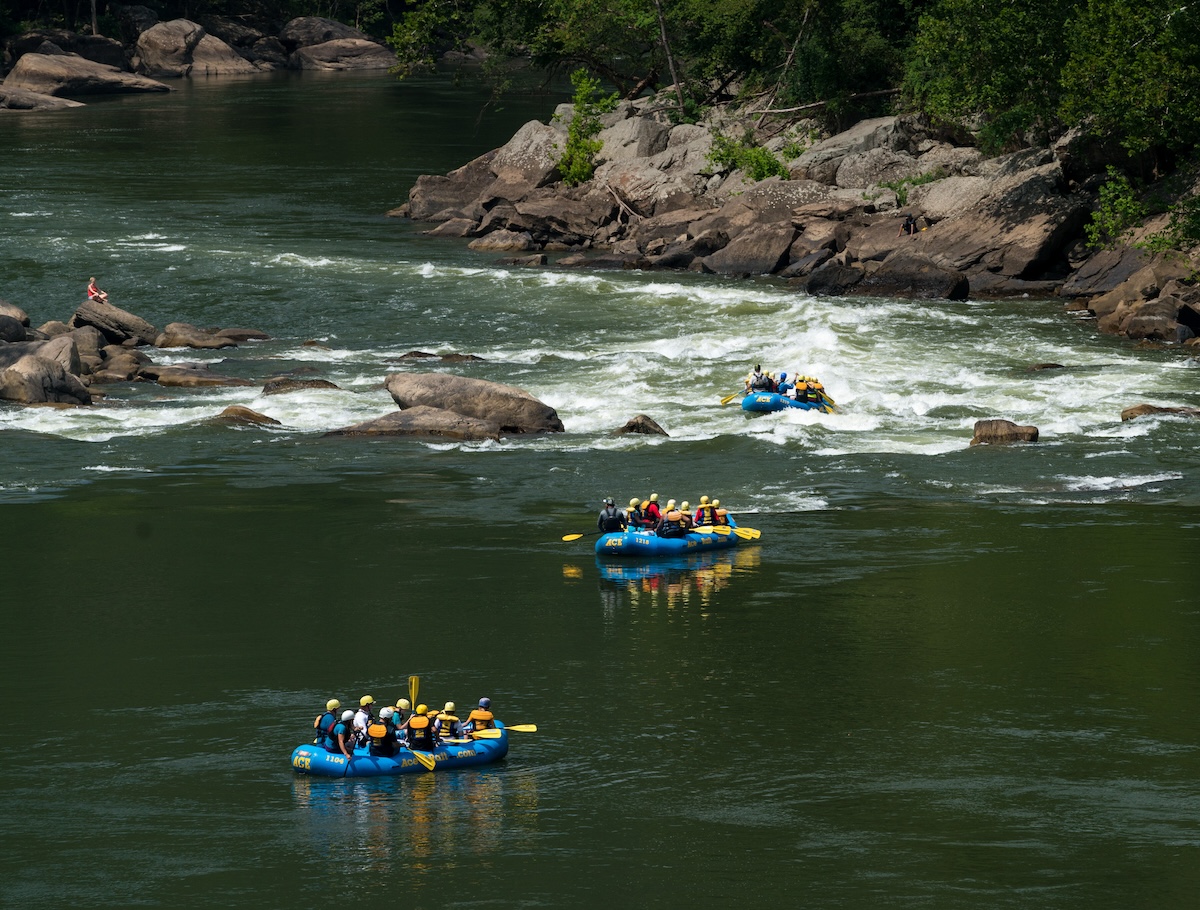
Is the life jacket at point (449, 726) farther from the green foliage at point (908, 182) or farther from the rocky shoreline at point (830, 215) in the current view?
the green foliage at point (908, 182)

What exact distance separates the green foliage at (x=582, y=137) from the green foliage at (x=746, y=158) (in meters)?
6.10

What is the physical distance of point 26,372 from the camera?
44781 millimetres

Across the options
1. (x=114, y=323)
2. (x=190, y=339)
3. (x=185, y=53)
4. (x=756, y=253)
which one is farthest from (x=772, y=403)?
(x=185, y=53)

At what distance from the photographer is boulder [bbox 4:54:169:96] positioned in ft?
428

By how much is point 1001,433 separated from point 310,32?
13223 cm

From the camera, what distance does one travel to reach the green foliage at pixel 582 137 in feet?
252

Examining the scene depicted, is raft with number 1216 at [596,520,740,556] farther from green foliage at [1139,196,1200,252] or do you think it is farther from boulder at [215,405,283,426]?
green foliage at [1139,196,1200,252]

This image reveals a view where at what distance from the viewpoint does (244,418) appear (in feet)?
141

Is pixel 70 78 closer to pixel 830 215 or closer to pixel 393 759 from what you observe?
pixel 830 215

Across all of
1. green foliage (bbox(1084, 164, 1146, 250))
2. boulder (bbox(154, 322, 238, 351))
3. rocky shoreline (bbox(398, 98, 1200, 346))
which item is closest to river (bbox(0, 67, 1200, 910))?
boulder (bbox(154, 322, 238, 351))

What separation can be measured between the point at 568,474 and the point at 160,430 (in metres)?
10.8

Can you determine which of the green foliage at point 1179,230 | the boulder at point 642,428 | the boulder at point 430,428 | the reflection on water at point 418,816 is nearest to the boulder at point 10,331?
the boulder at point 430,428

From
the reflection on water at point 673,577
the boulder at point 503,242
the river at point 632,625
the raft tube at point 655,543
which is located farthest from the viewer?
the boulder at point 503,242

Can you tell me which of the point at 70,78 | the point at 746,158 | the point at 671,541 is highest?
the point at 70,78
